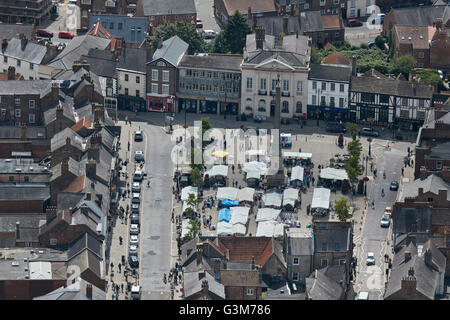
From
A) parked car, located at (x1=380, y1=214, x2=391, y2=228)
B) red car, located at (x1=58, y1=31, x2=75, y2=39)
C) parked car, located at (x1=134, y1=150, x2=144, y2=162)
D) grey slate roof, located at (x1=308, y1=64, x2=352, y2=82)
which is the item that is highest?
red car, located at (x1=58, y1=31, x2=75, y2=39)

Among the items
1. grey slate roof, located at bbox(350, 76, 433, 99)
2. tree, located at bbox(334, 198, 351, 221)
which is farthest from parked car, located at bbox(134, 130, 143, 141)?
tree, located at bbox(334, 198, 351, 221)

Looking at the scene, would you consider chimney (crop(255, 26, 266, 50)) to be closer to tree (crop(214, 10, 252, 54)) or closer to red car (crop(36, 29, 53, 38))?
tree (crop(214, 10, 252, 54))

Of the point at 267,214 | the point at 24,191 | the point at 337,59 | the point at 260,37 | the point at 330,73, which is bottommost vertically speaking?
the point at 267,214

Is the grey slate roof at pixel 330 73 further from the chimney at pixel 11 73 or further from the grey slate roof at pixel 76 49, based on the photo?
the chimney at pixel 11 73

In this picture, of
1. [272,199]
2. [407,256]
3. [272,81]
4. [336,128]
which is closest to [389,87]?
[336,128]

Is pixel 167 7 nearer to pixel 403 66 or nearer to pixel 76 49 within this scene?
pixel 76 49

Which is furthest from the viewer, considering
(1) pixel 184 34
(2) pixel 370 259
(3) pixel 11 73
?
(1) pixel 184 34

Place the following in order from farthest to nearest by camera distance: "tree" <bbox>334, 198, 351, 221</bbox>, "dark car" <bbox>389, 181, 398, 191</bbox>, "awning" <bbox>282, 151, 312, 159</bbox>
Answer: "awning" <bbox>282, 151, 312, 159</bbox> < "dark car" <bbox>389, 181, 398, 191</bbox> < "tree" <bbox>334, 198, 351, 221</bbox>
